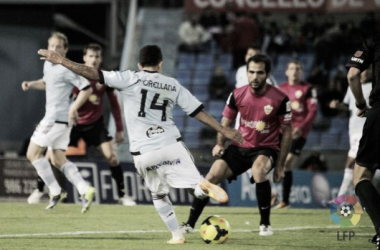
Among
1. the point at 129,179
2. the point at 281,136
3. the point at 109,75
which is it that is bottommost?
the point at 129,179

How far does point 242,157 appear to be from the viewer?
1084 cm

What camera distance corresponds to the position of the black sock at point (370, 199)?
824 centimetres

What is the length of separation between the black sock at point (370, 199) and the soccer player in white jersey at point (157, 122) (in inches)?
61.4

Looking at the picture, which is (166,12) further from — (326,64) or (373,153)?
(373,153)

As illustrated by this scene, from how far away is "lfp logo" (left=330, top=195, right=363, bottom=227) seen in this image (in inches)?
416

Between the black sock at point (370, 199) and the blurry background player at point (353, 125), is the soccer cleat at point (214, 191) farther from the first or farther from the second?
the blurry background player at point (353, 125)

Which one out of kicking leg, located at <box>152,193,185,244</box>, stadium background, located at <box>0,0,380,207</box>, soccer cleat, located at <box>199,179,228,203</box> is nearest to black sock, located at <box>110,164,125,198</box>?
stadium background, located at <box>0,0,380,207</box>

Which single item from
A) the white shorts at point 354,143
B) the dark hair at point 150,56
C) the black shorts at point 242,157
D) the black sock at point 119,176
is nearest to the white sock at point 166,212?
the dark hair at point 150,56

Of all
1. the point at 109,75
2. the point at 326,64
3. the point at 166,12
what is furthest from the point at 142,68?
the point at 166,12

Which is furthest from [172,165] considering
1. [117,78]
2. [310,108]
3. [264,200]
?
[310,108]

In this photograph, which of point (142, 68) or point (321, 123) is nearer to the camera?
point (142, 68)

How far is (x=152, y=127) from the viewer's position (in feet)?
30.5

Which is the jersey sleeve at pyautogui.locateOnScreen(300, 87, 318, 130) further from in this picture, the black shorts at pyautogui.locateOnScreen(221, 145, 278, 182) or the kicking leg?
the kicking leg

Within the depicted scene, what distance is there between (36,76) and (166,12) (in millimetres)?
4013
